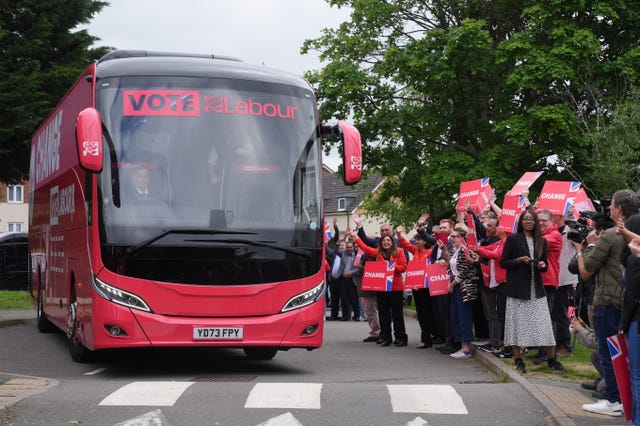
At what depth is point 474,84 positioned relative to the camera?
36.9 metres

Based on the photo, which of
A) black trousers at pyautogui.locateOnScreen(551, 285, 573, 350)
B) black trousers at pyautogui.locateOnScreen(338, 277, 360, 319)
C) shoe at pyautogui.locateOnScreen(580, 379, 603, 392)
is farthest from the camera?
black trousers at pyautogui.locateOnScreen(338, 277, 360, 319)

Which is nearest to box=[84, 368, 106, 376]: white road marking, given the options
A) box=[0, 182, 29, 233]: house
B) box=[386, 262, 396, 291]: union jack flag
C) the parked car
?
box=[386, 262, 396, 291]: union jack flag

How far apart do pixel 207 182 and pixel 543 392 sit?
4350 mm

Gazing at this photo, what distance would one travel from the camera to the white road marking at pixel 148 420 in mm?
9109

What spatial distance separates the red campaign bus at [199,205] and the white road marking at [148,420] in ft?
9.39

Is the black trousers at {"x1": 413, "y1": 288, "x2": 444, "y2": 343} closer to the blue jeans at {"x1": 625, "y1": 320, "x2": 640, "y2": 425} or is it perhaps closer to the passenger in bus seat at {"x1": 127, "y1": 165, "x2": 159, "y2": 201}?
the passenger in bus seat at {"x1": 127, "y1": 165, "x2": 159, "y2": 201}

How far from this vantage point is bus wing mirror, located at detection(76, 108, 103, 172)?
12.2 m

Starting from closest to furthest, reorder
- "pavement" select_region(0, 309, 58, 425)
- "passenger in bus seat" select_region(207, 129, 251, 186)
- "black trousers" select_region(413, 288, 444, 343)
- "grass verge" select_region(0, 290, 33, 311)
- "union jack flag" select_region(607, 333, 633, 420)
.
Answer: "union jack flag" select_region(607, 333, 633, 420) < "pavement" select_region(0, 309, 58, 425) < "passenger in bus seat" select_region(207, 129, 251, 186) < "black trousers" select_region(413, 288, 444, 343) < "grass verge" select_region(0, 290, 33, 311)

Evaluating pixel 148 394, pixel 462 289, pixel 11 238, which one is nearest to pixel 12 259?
pixel 11 238

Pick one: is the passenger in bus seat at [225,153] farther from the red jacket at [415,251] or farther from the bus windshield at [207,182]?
the red jacket at [415,251]

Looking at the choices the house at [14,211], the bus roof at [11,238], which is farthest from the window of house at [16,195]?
the bus roof at [11,238]

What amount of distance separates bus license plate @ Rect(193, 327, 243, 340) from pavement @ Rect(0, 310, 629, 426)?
1605mm

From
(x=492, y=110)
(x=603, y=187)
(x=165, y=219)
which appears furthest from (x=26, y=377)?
(x=492, y=110)

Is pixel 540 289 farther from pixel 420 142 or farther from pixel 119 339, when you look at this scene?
pixel 420 142
